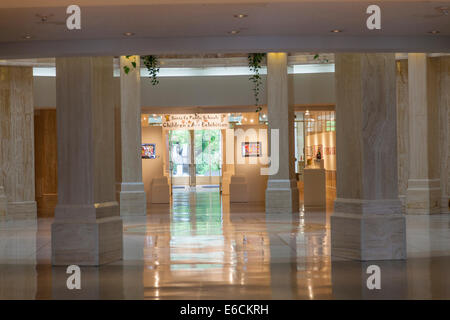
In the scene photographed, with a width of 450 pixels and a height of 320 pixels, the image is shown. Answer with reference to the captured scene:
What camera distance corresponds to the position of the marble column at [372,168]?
28.8ft

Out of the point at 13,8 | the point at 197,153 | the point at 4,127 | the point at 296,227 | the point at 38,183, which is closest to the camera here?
the point at 13,8

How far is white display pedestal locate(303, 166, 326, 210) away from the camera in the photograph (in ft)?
62.9

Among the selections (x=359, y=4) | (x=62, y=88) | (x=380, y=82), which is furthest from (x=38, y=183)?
(x=359, y=4)

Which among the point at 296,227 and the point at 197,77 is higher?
the point at 197,77

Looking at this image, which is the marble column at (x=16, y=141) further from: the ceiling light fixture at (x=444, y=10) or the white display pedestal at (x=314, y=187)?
the ceiling light fixture at (x=444, y=10)

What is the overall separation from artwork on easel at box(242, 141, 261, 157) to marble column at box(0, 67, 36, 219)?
782 cm

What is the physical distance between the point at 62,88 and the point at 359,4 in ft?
13.7

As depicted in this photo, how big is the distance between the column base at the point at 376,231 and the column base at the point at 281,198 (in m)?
7.43

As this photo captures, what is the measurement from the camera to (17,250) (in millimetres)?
10625

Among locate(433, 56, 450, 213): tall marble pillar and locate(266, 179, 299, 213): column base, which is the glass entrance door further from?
locate(433, 56, 450, 213): tall marble pillar

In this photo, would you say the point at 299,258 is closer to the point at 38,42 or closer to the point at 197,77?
the point at 38,42

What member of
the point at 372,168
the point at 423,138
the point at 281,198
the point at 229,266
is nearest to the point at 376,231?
the point at 372,168

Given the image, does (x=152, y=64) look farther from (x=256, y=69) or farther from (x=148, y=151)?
(x=148, y=151)

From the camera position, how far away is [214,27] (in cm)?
→ 791
